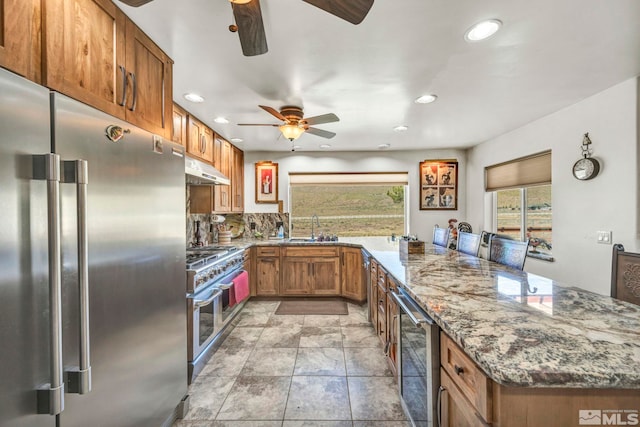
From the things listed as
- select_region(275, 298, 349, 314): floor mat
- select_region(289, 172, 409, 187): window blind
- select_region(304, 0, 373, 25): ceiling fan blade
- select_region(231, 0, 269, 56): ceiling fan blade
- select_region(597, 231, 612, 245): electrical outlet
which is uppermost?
select_region(231, 0, 269, 56): ceiling fan blade

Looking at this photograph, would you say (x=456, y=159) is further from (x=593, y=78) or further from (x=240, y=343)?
(x=240, y=343)

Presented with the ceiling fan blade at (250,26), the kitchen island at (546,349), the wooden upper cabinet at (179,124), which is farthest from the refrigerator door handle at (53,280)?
the wooden upper cabinet at (179,124)

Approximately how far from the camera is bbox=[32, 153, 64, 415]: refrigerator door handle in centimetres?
84

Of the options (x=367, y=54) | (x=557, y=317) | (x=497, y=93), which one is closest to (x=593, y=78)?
(x=497, y=93)

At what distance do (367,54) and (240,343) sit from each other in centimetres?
281

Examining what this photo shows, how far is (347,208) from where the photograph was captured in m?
4.97

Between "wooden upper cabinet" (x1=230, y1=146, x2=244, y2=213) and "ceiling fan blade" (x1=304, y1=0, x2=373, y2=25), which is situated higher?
"ceiling fan blade" (x1=304, y1=0, x2=373, y2=25)

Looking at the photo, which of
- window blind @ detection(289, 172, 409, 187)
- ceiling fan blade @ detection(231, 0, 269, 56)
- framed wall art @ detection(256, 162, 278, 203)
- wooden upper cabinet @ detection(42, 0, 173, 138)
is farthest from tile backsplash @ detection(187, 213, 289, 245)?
ceiling fan blade @ detection(231, 0, 269, 56)

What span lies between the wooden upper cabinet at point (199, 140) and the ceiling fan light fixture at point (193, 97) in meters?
0.39

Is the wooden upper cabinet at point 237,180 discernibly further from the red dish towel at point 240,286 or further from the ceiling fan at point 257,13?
the ceiling fan at point 257,13

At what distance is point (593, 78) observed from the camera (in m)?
2.14

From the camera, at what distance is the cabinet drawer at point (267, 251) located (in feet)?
13.6

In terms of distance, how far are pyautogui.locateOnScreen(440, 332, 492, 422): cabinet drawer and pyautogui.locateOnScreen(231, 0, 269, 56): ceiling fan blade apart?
1.57 meters

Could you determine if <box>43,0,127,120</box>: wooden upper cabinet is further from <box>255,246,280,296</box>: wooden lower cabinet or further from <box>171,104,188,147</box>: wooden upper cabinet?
<box>255,246,280,296</box>: wooden lower cabinet
